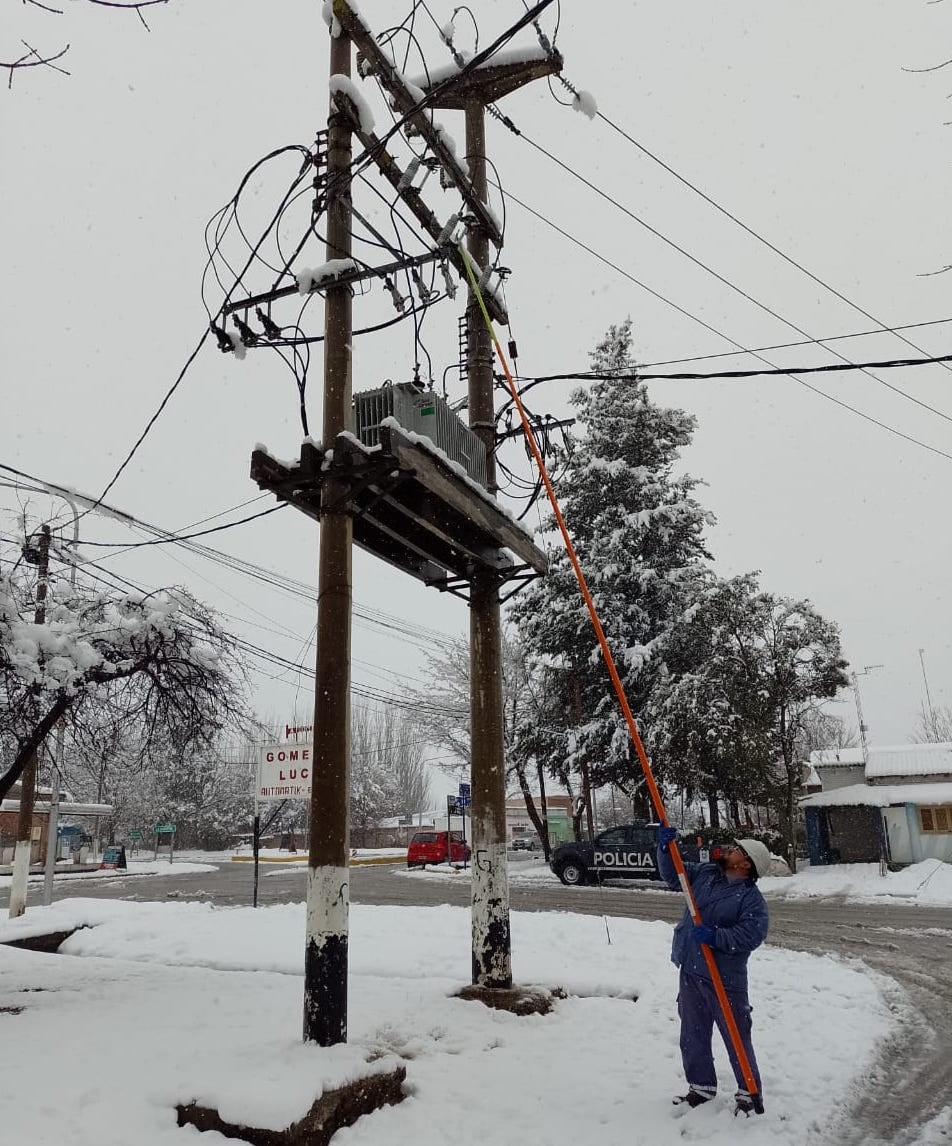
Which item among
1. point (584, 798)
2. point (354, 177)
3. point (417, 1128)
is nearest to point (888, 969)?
point (417, 1128)

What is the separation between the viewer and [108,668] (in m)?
9.19

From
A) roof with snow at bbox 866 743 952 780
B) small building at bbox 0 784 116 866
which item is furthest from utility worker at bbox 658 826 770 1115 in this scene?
small building at bbox 0 784 116 866

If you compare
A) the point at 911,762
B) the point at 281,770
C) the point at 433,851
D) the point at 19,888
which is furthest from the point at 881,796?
the point at 19,888

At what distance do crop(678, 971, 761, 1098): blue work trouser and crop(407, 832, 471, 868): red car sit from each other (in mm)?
28940

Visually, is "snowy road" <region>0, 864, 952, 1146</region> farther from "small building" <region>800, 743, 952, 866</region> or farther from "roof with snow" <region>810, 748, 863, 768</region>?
"roof with snow" <region>810, 748, 863, 768</region>

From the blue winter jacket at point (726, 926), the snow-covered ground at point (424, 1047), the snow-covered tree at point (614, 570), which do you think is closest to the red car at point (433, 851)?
the snow-covered tree at point (614, 570)

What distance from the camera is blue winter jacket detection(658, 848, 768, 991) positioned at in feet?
17.7

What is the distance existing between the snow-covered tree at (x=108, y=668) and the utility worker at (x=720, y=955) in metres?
6.18

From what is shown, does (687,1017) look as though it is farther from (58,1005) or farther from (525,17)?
(525,17)

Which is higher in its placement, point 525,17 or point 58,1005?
point 525,17

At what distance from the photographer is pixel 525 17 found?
523 cm

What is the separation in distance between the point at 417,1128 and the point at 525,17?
6696 millimetres

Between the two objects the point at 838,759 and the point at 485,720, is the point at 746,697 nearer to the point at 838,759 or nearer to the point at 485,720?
the point at 838,759

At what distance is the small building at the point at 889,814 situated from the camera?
2616 centimetres
